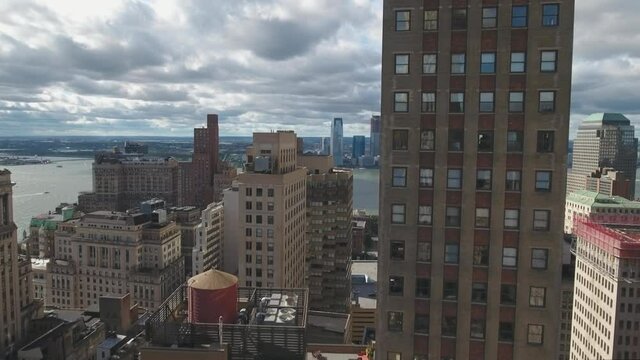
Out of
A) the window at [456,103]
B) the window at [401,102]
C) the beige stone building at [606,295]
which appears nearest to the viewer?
the window at [456,103]

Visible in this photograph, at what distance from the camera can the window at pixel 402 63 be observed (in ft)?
90.1

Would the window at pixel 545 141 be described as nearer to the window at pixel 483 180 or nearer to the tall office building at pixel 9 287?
the window at pixel 483 180

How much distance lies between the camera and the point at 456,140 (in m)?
27.3

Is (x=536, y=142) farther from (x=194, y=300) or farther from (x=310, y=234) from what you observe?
(x=310, y=234)

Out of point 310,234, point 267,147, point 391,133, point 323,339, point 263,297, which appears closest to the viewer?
point 391,133

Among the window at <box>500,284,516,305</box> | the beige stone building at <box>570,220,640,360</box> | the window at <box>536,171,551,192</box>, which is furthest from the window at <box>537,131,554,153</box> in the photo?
the beige stone building at <box>570,220,640,360</box>

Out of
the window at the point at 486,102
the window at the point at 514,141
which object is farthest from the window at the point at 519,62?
the window at the point at 514,141

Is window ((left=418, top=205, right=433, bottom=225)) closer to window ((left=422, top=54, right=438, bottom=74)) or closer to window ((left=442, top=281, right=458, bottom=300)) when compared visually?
window ((left=442, top=281, right=458, bottom=300))

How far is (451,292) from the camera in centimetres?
2789

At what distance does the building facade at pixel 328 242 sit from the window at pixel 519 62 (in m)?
78.9

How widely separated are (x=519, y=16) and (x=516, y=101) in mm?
4293

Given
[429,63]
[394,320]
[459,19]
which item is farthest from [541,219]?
[459,19]

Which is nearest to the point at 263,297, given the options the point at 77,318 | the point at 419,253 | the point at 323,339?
the point at 419,253

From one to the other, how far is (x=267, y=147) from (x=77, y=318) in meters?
39.4
